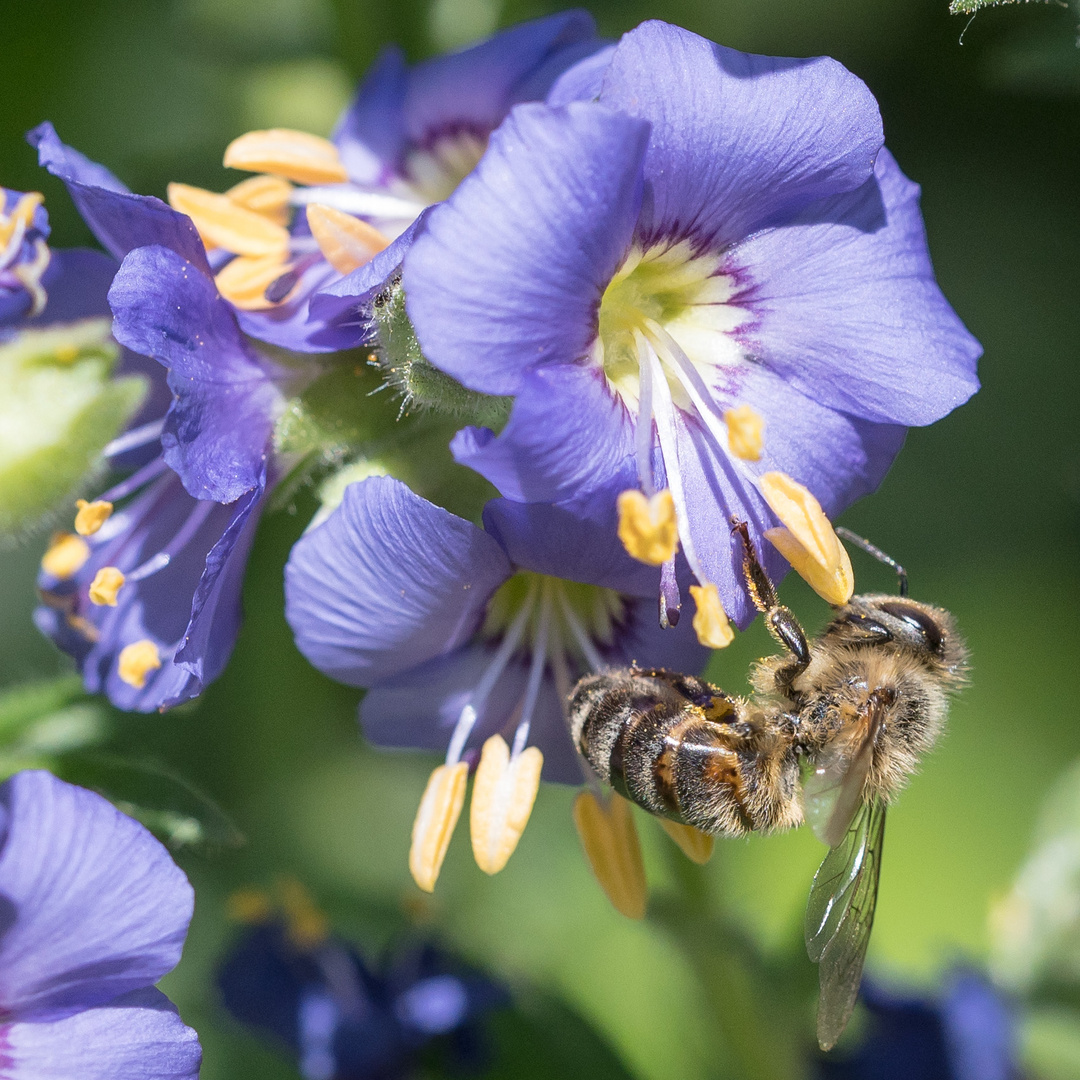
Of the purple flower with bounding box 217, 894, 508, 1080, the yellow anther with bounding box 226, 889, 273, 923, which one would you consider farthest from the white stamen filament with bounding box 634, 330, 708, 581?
the yellow anther with bounding box 226, 889, 273, 923

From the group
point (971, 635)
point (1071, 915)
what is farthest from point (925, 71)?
point (1071, 915)

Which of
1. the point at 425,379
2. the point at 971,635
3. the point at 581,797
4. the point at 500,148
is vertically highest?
the point at 500,148

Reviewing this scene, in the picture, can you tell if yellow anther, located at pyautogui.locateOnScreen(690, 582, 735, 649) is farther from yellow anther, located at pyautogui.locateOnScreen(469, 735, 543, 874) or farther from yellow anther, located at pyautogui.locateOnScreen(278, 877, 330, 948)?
yellow anther, located at pyautogui.locateOnScreen(278, 877, 330, 948)

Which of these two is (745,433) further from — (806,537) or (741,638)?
(741,638)

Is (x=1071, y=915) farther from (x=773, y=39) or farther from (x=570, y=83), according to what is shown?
(x=773, y=39)

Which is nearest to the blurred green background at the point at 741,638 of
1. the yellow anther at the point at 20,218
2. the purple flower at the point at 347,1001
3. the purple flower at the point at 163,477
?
the purple flower at the point at 347,1001

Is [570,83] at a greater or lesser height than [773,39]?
greater

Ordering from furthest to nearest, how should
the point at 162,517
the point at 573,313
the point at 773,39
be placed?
the point at 773,39 < the point at 162,517 < the point at 573,313
